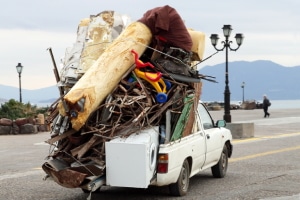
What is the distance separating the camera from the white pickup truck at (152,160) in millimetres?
9867

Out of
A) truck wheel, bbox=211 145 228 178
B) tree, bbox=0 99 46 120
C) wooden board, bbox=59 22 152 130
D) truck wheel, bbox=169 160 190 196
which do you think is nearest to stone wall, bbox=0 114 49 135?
tree, bbox=0 99 46 120

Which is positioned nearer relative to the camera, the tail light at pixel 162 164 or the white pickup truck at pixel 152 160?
the white pickup truck at pixel 152 160

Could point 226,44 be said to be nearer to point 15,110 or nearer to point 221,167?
point 15,110

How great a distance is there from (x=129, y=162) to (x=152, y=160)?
462 mm

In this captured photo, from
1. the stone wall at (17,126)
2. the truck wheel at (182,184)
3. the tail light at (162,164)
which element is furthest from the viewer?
the stone wall at (17,126)

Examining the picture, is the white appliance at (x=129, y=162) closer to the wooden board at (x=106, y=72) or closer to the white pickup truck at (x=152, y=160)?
the white pickup truck at (x=152, y=160)

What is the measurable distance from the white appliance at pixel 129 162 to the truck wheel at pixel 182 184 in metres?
1.37

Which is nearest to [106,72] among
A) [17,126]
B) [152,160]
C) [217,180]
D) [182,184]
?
[152,160]

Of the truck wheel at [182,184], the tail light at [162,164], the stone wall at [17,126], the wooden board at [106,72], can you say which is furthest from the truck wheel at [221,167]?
the stone wall at [17,126]

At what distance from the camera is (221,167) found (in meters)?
14.2

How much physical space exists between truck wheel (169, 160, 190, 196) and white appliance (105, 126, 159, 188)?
54.0 inches

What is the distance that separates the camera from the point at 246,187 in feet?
42.0

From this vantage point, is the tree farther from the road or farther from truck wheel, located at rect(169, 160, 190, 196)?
truck wheel, located at rect(169, 160, 190, 196)

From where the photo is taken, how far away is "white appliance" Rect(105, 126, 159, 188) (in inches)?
388
